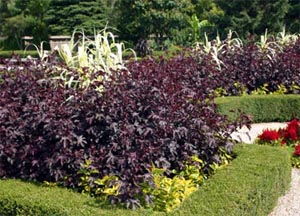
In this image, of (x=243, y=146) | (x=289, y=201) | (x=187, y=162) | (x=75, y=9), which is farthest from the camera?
(x=75, y=9)

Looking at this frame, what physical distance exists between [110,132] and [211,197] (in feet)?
3.09

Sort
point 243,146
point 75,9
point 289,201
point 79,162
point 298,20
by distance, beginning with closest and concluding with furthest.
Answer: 1. point 79,162
2. point 289,201
3. point 243,146
4. point 298,20
5. point 75,9

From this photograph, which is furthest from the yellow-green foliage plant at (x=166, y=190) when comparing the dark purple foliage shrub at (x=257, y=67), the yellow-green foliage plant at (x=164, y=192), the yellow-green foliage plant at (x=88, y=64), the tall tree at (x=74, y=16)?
the tall tree at (x=74, y=16)

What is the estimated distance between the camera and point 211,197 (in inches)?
134

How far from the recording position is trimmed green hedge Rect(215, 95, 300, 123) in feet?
25.0

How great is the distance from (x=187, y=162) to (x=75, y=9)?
820 inches

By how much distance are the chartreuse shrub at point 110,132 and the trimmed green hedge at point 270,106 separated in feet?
10.9

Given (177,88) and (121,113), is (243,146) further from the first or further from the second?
(121,113)

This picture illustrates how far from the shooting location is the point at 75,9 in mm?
23703

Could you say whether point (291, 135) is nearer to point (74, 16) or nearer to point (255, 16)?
point (255, 16)

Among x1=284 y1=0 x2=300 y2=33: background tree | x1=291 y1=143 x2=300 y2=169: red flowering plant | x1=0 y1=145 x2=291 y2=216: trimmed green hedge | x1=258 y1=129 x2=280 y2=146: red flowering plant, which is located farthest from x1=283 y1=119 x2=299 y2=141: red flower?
x1=284 y1=0 x2=300 y2=33: background tree

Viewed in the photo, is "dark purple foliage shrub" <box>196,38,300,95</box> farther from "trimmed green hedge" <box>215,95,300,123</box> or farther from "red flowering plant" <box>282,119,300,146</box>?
"red flowering plant" <box>282,119,300,146</box>

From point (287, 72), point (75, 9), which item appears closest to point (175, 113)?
point (287, 72)

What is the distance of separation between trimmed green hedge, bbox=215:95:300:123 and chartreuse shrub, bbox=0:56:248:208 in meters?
3.33
